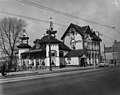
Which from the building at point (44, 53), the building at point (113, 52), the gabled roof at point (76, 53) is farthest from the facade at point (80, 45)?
the building at point (113, 52)

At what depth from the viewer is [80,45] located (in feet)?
174

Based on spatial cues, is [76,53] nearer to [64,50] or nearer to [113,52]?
[64,50]

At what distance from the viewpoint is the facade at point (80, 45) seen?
48875 millimetres

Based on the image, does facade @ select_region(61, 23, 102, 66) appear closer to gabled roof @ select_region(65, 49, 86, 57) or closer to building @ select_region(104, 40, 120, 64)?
gabled roof @ select_region(65, 49, 86, 57)

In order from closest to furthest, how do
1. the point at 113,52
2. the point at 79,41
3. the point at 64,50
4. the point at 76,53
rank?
1. the point at 76,53
2. the point at 64,50
3. the point at 79,41
4. the point at 113,52

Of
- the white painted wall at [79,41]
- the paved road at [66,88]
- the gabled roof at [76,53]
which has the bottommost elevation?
the paved road at [66,88]

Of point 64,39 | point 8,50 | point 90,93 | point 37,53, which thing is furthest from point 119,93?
point 64,39

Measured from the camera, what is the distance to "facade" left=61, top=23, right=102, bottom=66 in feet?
160

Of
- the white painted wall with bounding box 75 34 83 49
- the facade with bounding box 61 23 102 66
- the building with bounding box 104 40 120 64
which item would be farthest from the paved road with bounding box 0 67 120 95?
the building with bounding box 104 40 120 64

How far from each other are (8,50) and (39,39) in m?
11.7

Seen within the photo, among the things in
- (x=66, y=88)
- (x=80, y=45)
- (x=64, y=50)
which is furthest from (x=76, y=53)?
(x=66, y=88)

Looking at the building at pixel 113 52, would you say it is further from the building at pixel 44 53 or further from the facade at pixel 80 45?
the building at pixel 44 53

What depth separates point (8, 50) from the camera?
41812 mm

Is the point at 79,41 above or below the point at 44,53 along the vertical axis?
above
